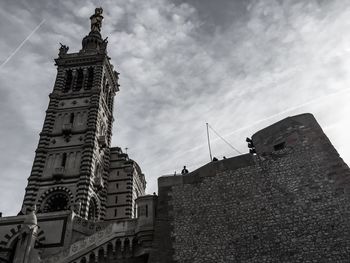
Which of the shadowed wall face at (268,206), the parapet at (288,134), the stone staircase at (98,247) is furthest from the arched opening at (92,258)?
the parapet at (288,134)

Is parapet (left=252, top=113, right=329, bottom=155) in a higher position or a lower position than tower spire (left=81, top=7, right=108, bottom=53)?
Answer: lower

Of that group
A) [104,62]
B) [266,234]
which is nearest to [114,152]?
[104,62]

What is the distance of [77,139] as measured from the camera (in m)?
33.5

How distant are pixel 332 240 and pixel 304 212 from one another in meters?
1.64

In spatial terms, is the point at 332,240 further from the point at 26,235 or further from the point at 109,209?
the point at 109,209

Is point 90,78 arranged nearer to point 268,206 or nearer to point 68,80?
point 68,80

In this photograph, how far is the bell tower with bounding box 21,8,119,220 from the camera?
29781 mm

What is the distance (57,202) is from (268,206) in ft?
65.4

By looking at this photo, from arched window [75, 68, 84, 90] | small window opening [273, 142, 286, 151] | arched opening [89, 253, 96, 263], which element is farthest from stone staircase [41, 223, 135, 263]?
arched window [75, 68, 84, 90]

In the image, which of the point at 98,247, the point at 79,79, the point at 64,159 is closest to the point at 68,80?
the point at 79,79

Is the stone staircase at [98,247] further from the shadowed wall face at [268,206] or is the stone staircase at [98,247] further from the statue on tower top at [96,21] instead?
the statue on tower top at [96,21]

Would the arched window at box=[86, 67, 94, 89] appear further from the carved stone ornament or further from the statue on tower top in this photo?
the statue on tower top

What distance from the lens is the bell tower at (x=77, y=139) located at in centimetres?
2978

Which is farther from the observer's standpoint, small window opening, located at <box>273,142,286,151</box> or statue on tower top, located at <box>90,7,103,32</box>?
statue on tower top, located at <box>90,7,103,32</box>
